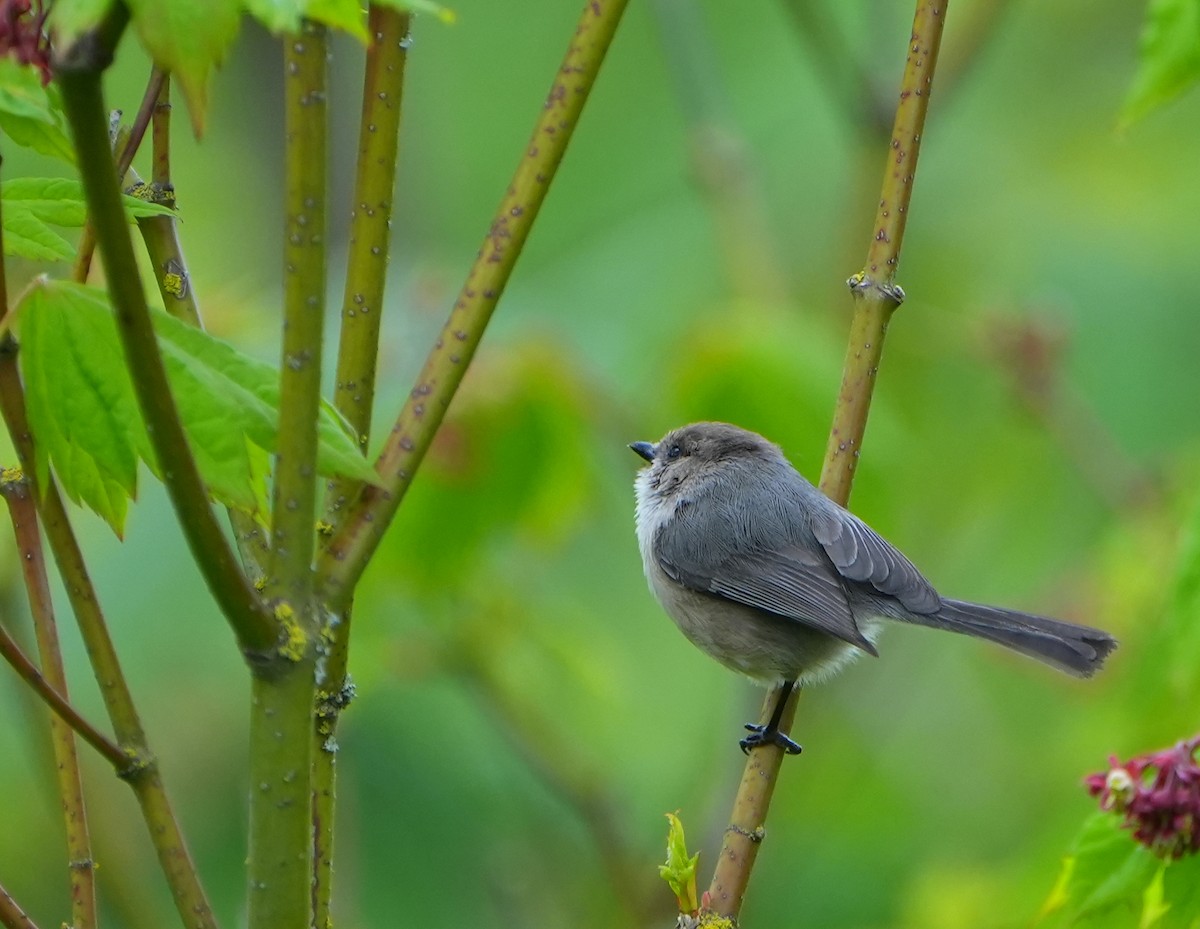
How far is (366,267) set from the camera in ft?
4.21

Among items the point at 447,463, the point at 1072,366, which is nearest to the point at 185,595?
the point at 447,463

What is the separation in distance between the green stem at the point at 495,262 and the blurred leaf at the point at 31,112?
370mm

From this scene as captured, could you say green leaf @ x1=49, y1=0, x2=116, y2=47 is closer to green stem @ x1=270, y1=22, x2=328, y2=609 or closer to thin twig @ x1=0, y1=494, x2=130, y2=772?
green stem @ x1=270, y1=22, x2=328, y2=609

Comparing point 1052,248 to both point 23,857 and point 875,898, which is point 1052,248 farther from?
point 23,857

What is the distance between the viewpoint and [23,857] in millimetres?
3600

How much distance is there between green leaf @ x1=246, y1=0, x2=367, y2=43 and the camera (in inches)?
33.2

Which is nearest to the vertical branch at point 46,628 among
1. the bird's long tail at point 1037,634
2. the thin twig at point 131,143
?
the thin twig at point 131,143

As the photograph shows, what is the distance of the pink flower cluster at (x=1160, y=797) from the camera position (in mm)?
1377

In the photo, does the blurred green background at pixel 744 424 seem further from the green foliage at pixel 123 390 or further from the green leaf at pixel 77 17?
the green leaf at pixel 77 17

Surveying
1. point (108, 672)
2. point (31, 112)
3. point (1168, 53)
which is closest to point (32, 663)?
point (108, 672)

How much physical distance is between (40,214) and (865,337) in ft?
3.15

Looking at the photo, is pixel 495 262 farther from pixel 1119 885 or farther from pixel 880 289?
pixel 1119 885

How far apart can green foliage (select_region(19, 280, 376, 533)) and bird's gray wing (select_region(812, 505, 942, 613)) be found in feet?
4.87

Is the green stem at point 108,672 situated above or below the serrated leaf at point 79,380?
below
